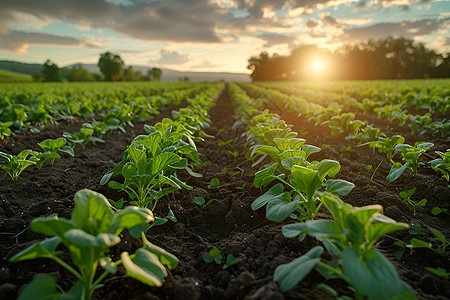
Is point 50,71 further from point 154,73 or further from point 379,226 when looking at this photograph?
point 379,226

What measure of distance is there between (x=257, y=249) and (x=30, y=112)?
18.9ft

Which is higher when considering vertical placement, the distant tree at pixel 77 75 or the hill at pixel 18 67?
the hill at pixel 18 67

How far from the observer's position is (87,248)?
3.88ft

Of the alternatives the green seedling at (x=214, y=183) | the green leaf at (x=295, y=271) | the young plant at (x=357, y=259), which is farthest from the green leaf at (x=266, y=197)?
the green seedling at (x=214, y=183)

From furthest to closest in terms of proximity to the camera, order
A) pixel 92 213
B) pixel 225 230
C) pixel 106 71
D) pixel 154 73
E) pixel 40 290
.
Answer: pixel 154 73 → pixel 106 71 → pixel 225 230 → pixel 92 213 → pixel 40 290

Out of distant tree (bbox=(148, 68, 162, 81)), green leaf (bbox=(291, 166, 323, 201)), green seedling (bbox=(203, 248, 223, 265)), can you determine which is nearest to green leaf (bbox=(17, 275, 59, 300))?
green seedling (bbox=(203, 248, 223, 265))

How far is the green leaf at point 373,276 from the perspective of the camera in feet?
3.16

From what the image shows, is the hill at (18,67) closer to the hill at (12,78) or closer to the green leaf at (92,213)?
the hill at (12,78)

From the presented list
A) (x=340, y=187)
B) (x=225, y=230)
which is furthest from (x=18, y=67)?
(x=340, y=187)

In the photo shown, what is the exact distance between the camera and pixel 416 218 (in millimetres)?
2213

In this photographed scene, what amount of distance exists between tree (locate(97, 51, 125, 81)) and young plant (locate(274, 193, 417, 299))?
82401 millimetres

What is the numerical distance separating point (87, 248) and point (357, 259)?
114 centimetres

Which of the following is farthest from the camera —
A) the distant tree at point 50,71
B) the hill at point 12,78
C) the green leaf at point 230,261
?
the distant tree at point 50,71

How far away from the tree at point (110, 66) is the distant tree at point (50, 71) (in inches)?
620
